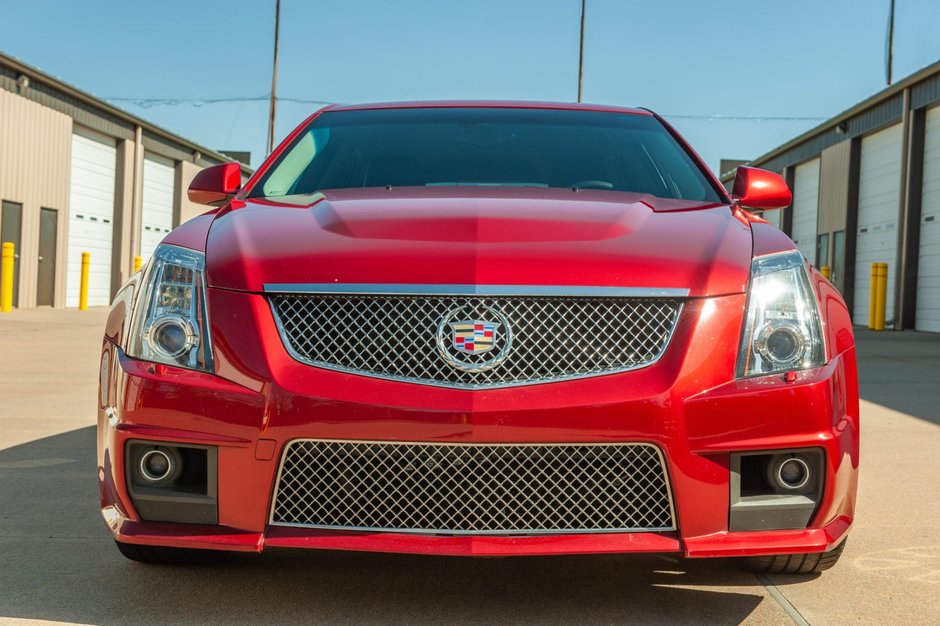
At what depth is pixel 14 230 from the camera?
22.2m

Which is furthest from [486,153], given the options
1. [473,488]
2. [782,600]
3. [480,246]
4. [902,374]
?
[902,374]

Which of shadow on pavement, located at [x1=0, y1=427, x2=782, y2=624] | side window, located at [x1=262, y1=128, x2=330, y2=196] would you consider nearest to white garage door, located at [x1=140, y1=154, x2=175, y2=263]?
side window, located at [x1=262, y1=128, x2=330, y2=196]

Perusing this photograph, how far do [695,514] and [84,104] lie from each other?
1003 inches

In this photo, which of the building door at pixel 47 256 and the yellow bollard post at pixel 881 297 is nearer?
the yellow bollard post at pixel 881 297

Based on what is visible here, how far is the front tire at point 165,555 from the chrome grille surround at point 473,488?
637 millimetres

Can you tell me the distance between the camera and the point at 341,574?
301 cm

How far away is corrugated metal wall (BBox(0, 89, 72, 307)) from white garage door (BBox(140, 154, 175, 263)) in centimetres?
523

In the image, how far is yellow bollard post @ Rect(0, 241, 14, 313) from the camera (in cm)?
1992

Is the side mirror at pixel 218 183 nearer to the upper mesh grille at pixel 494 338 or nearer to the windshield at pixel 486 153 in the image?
the windshield at pixel 486 153

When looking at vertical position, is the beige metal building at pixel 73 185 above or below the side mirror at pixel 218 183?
above

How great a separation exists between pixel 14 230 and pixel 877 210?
18.5m

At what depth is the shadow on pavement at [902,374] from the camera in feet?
24.7

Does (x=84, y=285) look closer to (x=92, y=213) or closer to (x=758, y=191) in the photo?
(x=92, y=213)

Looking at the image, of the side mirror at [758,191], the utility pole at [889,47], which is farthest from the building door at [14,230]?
the utility pole at [889,47]
